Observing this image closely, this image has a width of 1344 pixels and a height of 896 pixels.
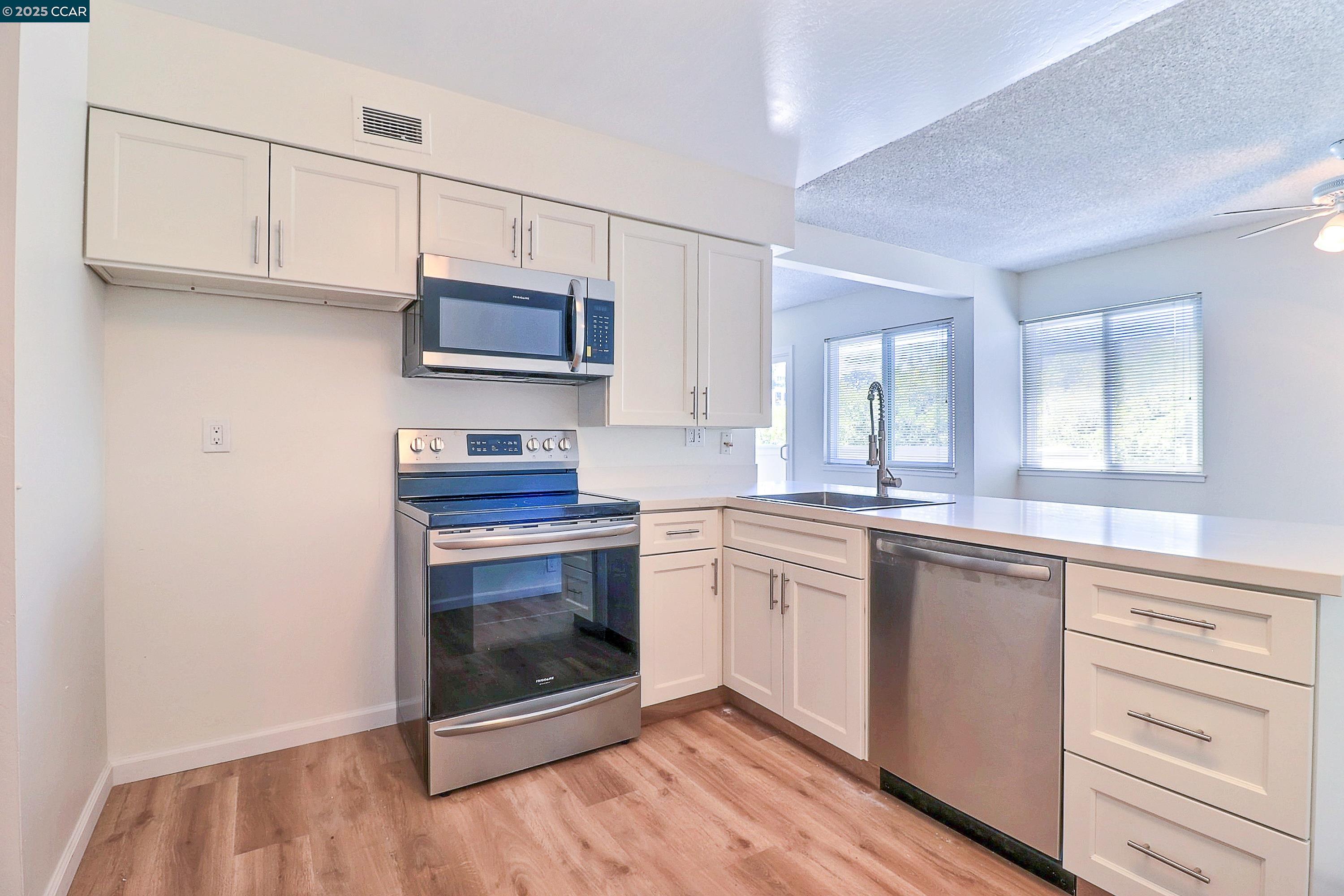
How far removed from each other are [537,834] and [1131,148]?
3.78 m

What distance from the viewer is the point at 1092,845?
1546mm

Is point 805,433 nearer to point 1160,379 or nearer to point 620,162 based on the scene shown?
point 1160,379

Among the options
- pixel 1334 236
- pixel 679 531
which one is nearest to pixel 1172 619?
pixel 679 531

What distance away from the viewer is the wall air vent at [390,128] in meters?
2.21

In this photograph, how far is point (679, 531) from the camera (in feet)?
8.67

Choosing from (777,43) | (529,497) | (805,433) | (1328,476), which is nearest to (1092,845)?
(529,497)

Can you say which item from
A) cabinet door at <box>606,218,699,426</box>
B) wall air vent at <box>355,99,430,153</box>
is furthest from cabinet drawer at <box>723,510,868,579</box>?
wall air vent at <box>355,99,430,153</box>

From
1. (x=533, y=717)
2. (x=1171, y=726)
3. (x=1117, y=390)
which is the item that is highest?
(x=1117, y=390)

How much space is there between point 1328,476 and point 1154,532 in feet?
10.9

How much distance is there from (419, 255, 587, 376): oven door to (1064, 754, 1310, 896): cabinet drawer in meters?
2.06

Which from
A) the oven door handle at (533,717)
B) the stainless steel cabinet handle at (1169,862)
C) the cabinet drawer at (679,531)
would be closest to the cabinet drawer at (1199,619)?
the stainless steel cabinet handle at (1169,862)

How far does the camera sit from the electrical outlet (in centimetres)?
224

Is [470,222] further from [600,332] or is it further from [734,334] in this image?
[734,334]

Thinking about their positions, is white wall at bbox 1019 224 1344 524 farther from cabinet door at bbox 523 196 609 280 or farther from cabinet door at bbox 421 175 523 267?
cabinet door at bbox 421 175 523 267
